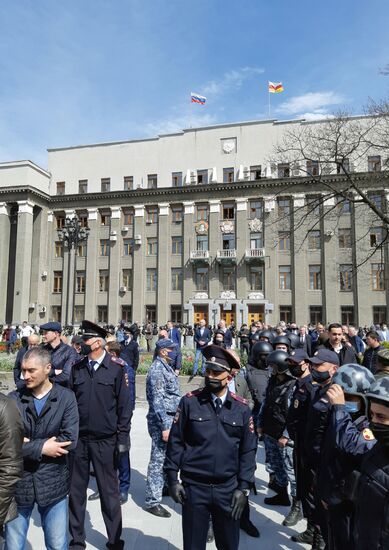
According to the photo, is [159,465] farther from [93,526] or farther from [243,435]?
[243,435]

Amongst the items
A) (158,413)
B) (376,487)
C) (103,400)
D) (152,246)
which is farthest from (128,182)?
(376,487)

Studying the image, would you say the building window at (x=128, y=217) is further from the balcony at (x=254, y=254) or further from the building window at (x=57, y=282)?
the balcony at (x=254, y=254)

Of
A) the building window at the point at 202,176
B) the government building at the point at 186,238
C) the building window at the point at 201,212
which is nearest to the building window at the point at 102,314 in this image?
the government building at the point at 186,238

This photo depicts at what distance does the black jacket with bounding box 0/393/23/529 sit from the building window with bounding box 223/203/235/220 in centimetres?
3747

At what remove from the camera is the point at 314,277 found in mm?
36781

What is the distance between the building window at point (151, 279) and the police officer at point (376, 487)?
38.2m

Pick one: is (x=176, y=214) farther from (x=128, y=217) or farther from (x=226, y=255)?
(x=226, y=255)

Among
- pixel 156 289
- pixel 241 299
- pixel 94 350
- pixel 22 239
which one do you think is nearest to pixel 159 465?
pixel 94 350

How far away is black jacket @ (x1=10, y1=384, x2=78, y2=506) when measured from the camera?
125 inches

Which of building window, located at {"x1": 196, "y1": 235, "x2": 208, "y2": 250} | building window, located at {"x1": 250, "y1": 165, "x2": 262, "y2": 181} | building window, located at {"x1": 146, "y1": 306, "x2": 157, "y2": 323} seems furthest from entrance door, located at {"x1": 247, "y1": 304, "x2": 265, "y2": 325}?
building window, located at {"x1": 250, "y1": 165, "x2": 262, "y2": 181}

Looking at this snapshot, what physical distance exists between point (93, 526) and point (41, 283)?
40531 millimetres

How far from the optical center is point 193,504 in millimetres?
3164

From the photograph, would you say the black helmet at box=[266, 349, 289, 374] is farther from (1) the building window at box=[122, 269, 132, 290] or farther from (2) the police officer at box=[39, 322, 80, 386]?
(1) the building window at box=[122, 269, 132, 290]

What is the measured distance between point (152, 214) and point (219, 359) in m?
38.8
